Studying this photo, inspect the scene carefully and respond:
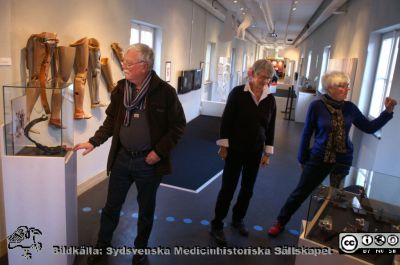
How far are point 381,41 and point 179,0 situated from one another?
3.36 m

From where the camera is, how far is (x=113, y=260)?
7.47ft

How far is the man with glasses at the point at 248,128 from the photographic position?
2377 millimetres

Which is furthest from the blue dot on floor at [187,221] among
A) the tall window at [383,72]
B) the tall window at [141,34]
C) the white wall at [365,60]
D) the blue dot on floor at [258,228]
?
the tall window at [383,72]

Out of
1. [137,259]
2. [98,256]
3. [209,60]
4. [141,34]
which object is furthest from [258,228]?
[209,60]

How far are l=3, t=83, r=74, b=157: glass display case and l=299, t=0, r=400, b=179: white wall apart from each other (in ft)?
10.0

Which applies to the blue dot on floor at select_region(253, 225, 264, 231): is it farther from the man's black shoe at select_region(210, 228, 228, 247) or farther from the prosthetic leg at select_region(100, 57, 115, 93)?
the prosthetic leg at select_region(100, 57, 115, 93)

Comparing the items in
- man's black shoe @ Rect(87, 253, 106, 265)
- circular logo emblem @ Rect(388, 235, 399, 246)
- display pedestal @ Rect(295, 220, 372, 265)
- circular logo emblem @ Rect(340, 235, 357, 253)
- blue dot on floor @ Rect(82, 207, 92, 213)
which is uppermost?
circular logo emblem @ Rect(388, 235, 399, 246)

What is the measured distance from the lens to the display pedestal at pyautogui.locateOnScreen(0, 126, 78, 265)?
6.18 ft

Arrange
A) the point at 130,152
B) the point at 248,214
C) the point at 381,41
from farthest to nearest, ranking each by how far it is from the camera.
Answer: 1. the point at 381,41
2. the point at 248,214
3. the point at 130,152

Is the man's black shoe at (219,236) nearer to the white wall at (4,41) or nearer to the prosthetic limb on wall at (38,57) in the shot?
the white wall at (4,41)

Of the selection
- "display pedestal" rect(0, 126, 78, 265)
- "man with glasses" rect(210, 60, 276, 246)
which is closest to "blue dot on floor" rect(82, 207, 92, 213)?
"display pedestal" rect(0, 126, 78, 265)

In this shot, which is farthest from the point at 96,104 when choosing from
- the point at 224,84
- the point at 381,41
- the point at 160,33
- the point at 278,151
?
the point at 224,84

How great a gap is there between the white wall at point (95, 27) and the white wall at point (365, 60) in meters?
2.99

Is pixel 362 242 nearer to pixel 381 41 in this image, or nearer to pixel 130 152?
pixel 130 152
